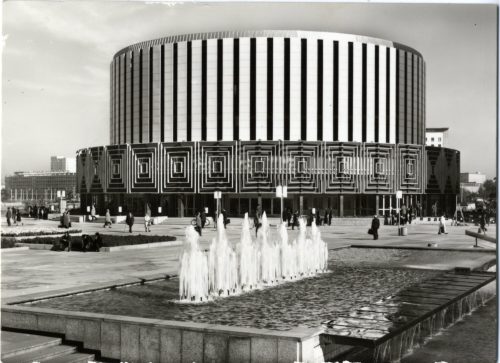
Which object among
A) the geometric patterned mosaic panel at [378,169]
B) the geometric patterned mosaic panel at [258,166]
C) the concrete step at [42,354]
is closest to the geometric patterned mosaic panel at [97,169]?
the geometric patterned mosaic panel at [258,166]

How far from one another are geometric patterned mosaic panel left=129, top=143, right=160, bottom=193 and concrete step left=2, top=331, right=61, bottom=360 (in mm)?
42462

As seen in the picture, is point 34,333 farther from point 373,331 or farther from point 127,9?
point 127,9

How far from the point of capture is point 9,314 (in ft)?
32.2

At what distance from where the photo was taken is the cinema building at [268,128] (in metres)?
48.8

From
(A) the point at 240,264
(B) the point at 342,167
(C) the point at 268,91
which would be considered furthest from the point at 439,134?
(A) the point at 240,264

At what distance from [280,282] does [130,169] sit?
43.6 m

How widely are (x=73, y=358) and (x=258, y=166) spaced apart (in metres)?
45.5

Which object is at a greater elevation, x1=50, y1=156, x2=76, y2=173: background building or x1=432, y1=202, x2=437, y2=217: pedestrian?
x1=50, y1=156, x2=76, y2=173: background building

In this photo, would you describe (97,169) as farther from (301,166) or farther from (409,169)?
(409,169)

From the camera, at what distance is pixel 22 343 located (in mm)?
8812

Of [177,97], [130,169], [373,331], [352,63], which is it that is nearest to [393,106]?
[352,63]

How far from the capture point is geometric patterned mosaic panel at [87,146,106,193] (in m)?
55.8

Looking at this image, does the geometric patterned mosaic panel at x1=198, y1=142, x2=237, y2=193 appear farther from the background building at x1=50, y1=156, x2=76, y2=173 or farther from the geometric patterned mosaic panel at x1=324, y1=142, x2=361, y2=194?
the background building at x1=50, y1=156, x2=76, y2=173

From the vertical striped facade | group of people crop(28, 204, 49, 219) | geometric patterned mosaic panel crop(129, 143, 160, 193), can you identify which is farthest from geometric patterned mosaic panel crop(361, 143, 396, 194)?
group of people crop(28, 204, 49, 219)
